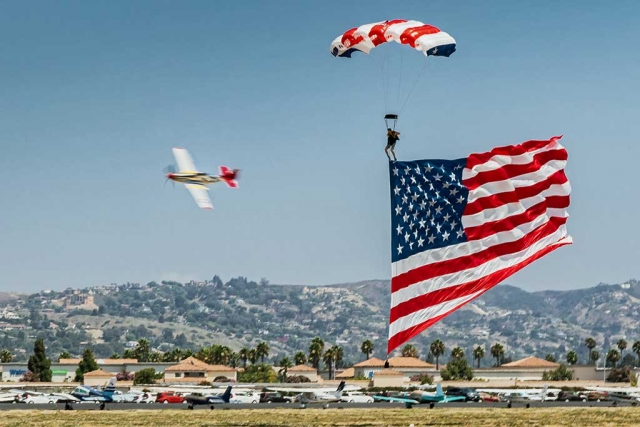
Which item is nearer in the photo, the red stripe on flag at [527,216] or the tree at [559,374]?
the red stripe on flag at [527,216]

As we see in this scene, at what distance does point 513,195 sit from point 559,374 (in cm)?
16489

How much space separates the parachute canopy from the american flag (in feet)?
12.6

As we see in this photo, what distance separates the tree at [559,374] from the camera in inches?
7397

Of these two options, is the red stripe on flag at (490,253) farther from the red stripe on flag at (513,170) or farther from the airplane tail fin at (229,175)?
the airplane tail fin at (229,175)

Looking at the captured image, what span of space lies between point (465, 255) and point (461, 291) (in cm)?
117

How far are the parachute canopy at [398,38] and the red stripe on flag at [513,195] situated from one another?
489 cm

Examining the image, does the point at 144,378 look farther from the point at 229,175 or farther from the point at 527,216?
the point at 527,216

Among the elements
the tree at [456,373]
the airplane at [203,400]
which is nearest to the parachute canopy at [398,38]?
the airplane at [203,400]

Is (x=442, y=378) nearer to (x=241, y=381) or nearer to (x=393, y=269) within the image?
(x=241, y=381)

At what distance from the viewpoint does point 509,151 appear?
32000 mm

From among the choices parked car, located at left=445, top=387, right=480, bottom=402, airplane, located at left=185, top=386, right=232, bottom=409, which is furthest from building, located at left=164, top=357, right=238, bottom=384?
airplane, located at left=185, top=386, right=232, bottom=409

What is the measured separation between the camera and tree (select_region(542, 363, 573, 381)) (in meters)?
188

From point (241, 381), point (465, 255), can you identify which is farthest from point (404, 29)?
point (241, 381)

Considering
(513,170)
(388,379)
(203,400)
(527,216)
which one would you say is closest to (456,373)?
(388,379)
